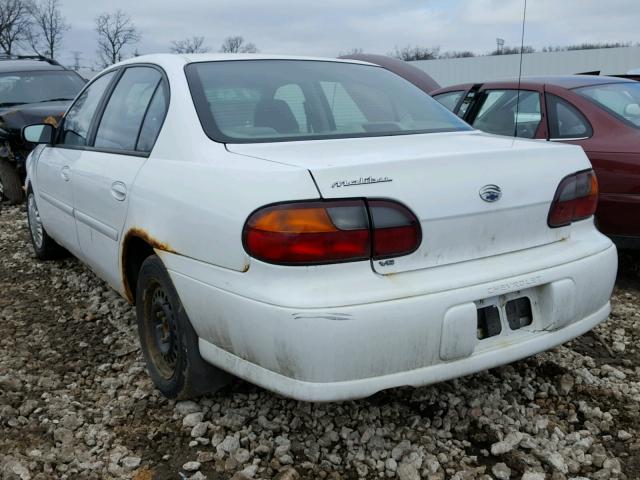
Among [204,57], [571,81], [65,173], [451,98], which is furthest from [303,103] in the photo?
[451,98]

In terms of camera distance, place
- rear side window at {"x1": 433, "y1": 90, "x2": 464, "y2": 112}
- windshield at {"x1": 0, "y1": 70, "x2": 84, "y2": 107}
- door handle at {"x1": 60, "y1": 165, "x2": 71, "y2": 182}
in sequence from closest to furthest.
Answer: door handle at {"x1": 60, "y1": 165, "x2": 71, "y2": 182} → rear side window at {"x1": 433, "y1": 90, "x2": 464, "y2": 112} → windshield at {"x1": 0, "y1": 70, "x2": 84, "y2": 107}

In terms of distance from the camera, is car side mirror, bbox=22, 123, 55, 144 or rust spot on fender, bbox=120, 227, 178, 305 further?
car side mirror, bbox=22, 123, 55, 144

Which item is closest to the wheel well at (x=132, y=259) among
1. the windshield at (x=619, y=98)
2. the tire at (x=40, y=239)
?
the tire at (x=40, y=239)

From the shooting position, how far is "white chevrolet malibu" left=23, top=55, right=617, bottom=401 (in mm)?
1940

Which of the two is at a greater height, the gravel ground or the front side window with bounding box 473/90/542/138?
the front side window with bounding box 473/90/542/138

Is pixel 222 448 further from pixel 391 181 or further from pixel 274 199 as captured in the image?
pixel 391 181

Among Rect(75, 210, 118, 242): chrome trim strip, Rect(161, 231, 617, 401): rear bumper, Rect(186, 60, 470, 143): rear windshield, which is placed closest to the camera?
Rect(161, 231, 617, 401): rear bumper

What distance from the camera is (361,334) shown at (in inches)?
74.9

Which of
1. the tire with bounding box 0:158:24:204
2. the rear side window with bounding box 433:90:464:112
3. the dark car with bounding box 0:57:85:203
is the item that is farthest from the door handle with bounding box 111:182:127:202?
the tire with bounding box 0:158:24:204

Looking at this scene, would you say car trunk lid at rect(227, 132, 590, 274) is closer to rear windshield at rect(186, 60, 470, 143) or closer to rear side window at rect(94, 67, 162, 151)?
rear windshield at rect(186, 60, 470, 143)

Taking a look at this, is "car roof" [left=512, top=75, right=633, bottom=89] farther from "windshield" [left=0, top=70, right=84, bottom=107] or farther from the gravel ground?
"windshield" [left=0, top=70, right=84, bottom=107]

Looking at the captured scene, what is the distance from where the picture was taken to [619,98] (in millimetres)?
4480

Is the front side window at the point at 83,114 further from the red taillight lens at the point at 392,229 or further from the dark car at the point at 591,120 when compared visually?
the dark car at the point at 591,120

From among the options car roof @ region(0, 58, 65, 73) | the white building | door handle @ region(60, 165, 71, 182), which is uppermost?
car roof @ region(0, 58, 65, 73)
